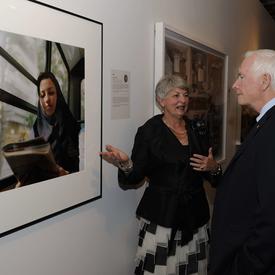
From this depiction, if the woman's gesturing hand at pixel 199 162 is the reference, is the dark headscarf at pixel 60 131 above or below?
above

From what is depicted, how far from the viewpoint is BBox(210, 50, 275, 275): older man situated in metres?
1.23

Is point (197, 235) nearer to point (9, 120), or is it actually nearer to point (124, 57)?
point (124, 57)

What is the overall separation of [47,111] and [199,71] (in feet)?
5.67

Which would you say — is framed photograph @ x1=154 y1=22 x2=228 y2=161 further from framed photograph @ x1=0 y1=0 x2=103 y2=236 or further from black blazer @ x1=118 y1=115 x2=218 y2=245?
framed photograph @ x1=0 y1=0 x2=103 y2=236

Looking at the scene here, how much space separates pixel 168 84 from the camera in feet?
6.28

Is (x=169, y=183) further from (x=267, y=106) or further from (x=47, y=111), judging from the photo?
(x=47, y=111)

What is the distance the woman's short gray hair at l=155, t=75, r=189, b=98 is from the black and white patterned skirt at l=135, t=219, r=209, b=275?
28.0 inches

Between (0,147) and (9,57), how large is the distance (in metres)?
0.28

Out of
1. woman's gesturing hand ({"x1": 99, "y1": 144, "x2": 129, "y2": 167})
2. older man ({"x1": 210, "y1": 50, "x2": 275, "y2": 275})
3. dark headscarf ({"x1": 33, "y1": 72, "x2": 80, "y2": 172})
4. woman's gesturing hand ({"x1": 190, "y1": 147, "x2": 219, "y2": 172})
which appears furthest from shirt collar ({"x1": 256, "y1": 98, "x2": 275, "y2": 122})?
dark headscarf ({"x1": 33, "y1": 72, "x2": 80, "y2": 172})

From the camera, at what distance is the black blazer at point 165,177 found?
1.79 metres

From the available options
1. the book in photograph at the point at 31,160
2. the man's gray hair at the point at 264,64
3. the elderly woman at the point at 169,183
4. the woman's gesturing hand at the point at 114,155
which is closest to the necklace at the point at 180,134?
the elderly woman at the point at 169,183

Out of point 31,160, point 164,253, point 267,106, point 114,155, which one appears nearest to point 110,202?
point 114,155

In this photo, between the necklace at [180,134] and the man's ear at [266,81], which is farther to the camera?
the necklace at [180,134]

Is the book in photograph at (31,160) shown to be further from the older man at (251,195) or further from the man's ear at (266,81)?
the man's ear at (266,81)
